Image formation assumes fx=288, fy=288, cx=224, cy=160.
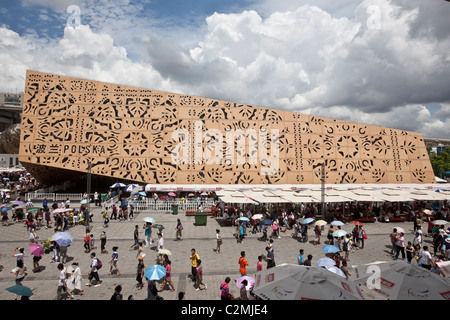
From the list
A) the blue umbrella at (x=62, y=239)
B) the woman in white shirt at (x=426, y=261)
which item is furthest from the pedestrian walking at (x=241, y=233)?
the blue umbrella at (x=62, y=239)

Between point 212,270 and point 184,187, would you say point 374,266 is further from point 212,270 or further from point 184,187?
point 184,187

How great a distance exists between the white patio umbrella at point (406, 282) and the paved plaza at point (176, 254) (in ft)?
14.1

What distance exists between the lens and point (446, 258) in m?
12.3

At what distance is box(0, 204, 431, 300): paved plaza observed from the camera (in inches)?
384

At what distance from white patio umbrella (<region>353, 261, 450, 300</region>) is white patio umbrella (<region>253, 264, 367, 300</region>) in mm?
686

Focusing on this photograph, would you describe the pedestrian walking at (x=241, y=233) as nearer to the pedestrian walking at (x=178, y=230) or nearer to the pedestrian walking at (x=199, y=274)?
the pedestrian walking at (x=178, y=230)

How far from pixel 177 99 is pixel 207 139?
5.17 metres

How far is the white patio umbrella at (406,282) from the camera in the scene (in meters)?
6.41

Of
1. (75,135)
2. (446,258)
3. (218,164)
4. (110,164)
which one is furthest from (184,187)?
(446,258)

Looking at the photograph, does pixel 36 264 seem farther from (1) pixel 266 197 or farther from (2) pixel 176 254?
(1) pixel 266 197

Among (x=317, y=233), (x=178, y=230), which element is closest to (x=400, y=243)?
(x=317, y=233)

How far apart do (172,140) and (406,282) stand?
81.6 ft

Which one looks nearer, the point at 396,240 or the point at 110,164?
the point at 396,240
